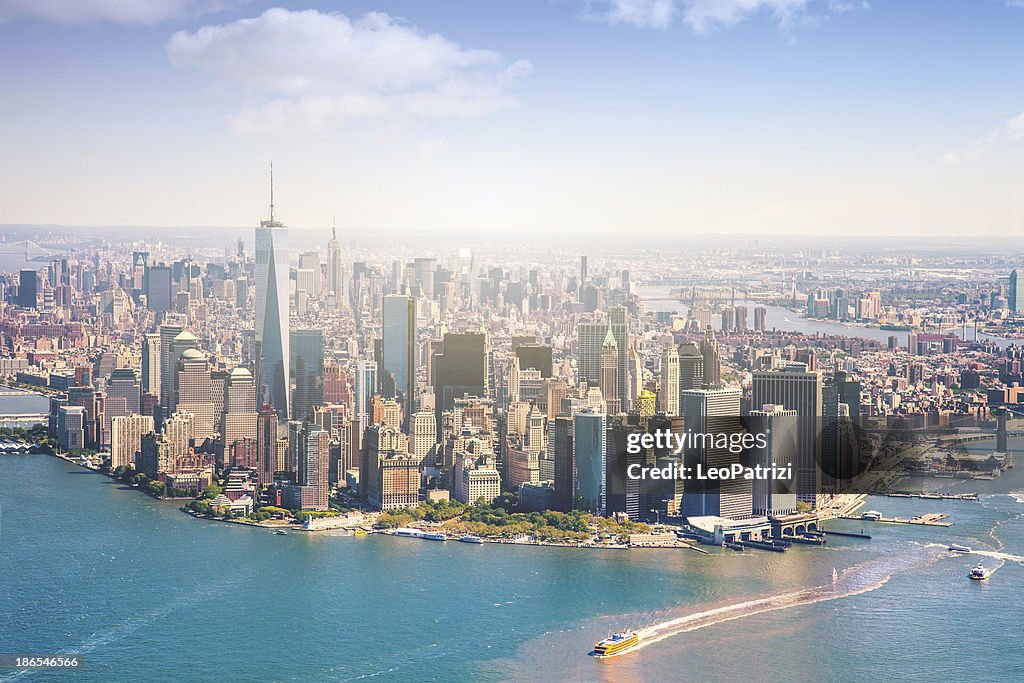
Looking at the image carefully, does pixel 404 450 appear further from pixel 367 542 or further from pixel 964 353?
pixel 964 353

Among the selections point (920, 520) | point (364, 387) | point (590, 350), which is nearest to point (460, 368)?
point (364, 387)

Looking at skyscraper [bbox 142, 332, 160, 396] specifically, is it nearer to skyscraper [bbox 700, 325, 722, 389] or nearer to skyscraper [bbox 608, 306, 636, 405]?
skyscraper [bbox 608, 306, 636, 405]

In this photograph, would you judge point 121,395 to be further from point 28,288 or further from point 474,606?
point 474,606

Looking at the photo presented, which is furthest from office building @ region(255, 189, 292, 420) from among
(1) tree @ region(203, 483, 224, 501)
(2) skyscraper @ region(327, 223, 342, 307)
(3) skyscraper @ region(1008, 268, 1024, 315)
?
(3) skyscraper @ region(1008, 268, 1024, 315)

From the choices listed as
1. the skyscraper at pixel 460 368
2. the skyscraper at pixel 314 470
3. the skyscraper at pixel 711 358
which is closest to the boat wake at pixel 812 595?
the skyscraper at pixel 711 358

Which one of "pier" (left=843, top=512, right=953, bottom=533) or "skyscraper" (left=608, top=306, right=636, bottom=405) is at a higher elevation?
"skyscraper" (left=608, top=306, right=636, bottom=405)
